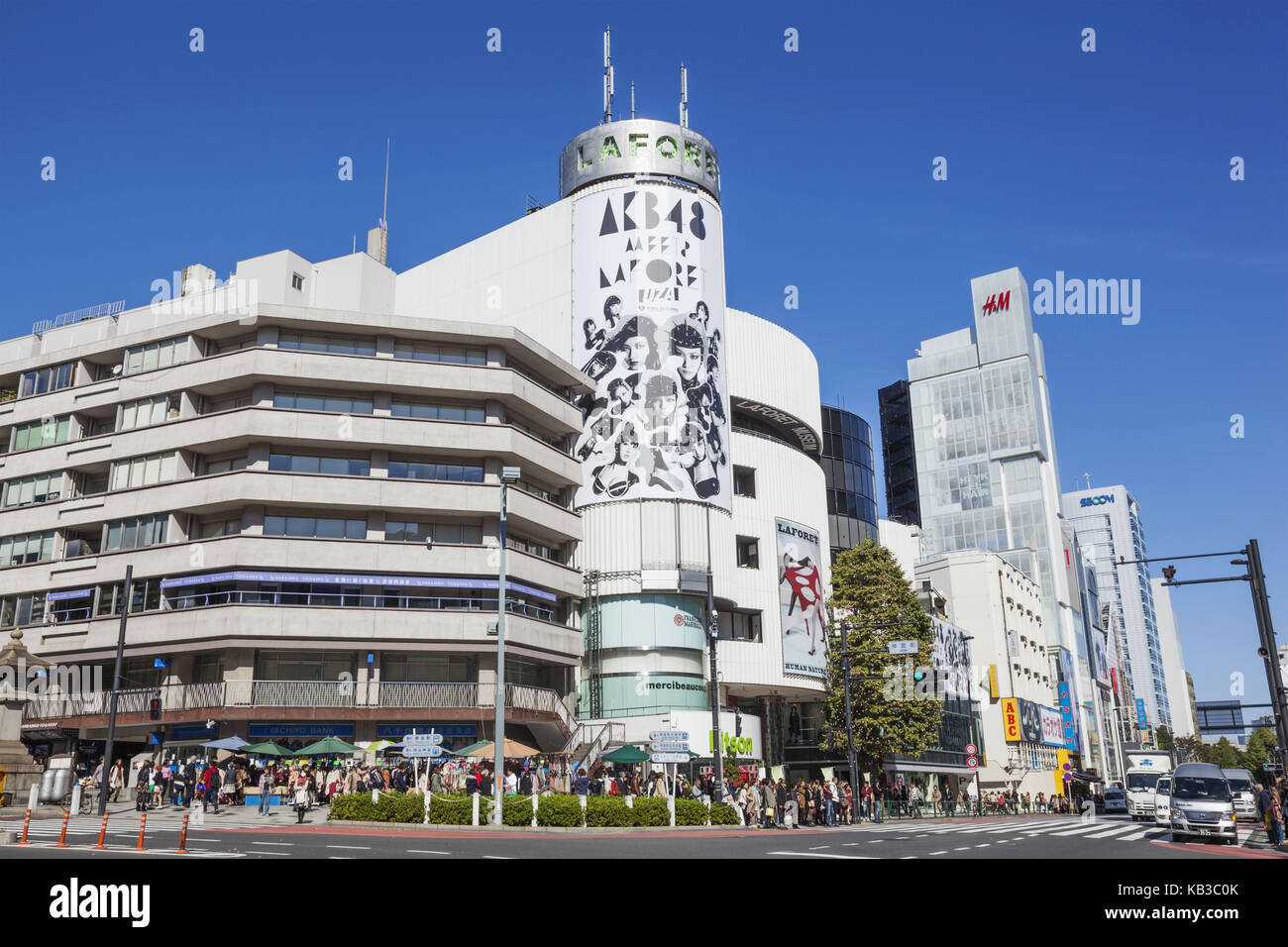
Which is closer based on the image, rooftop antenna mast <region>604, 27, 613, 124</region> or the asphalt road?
the asphalt road

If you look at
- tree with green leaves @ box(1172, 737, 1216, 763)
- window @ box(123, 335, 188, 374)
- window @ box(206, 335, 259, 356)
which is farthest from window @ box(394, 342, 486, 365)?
tree with green leaves @ box(1172, 737, 1216, 763)

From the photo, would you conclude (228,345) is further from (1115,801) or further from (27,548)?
(1115,801)

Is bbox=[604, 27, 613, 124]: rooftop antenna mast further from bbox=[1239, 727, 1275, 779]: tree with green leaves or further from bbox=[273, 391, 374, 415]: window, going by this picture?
bbox=[1239, 727, 1275, 779]: tree with green leaves

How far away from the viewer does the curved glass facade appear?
81500 mm

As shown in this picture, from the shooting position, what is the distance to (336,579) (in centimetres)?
4597

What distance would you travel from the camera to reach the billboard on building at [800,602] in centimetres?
5919

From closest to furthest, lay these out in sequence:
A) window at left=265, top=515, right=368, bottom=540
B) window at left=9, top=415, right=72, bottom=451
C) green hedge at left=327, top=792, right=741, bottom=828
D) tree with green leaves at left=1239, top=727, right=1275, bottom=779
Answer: green hedge at left=327, top=792, right=741, bottom=828
window at left=265, top=515, right=368, bottom=540
window at left=9, top=415, right=72, bottom=451
tree with green leaves at left=1239, top=727, right=1275, bottom=779

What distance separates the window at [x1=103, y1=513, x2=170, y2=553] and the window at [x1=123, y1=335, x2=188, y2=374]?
802cm

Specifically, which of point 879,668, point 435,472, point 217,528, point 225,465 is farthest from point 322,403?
point 879,668

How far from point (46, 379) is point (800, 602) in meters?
44.1

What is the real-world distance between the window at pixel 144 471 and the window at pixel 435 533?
10896mm

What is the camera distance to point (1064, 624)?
11744 centimetres

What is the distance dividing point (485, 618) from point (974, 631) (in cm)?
5991

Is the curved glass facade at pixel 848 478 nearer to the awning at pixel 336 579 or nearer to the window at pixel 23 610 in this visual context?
the awning at pixel 336 579
